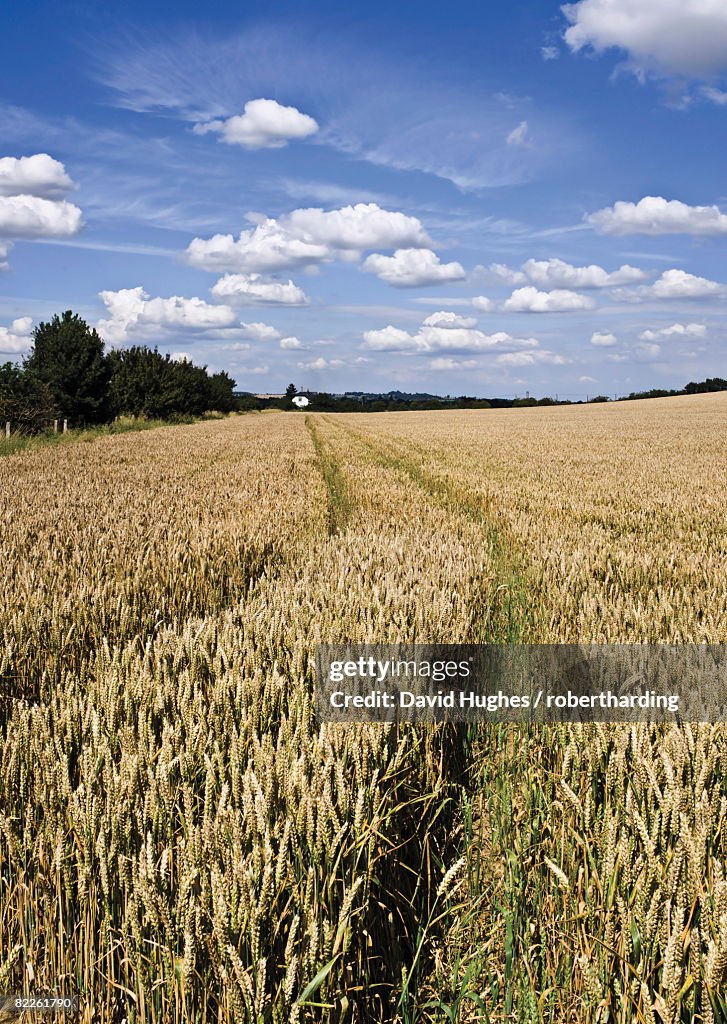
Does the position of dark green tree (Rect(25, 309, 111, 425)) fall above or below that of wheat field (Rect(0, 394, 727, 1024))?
above

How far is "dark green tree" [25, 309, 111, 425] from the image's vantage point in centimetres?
4144

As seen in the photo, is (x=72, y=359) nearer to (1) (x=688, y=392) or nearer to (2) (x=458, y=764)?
(2) (x=458, y=764)

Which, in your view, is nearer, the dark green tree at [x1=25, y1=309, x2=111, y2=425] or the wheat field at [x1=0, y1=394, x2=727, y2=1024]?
the wheat field at [x1=0, y1=394, x2=727, y2=1024]

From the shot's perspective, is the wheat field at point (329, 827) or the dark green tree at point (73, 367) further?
the dark green tree at point (73, 367)

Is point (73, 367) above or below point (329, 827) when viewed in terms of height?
above

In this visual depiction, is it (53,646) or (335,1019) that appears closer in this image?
(335,1019)

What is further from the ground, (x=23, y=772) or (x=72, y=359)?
(x=72, y=359)

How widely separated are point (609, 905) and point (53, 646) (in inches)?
134

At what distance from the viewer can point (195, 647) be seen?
3.63 metres

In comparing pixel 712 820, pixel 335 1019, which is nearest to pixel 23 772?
pixel 335 1019

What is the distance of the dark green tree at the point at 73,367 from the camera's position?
136 ft

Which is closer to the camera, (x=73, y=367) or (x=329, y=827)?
(x=329, y=827)

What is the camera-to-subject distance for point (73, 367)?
4156 centimetres

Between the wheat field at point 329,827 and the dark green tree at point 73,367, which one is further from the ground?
the dark green tree at point 73,367
